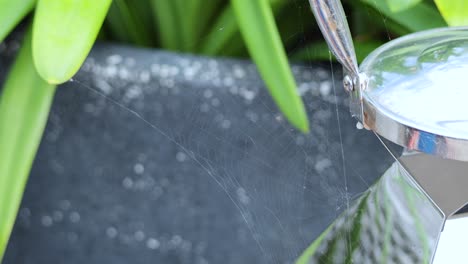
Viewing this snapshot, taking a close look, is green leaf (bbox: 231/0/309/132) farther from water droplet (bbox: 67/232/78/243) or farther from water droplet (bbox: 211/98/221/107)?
water droplet (bbox: 67/232/78/243)

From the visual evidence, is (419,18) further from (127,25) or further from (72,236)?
(72,236)

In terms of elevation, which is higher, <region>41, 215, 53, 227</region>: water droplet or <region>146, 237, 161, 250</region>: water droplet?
<region>146, 237, 161, 250</region>: water droplet

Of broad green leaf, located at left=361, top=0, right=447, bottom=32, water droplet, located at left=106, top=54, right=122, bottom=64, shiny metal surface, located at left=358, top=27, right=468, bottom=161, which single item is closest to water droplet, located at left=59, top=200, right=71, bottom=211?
water droplet, located at left=106, top=54, right=122, bottom=64

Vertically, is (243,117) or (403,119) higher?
(403,119)

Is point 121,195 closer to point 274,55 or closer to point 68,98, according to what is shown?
point 68,98

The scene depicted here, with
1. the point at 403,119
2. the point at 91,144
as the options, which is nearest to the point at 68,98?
the point at 91,144

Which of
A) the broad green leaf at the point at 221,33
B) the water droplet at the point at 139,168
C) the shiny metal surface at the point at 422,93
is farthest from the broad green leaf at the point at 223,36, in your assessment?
the shiny metal surface at the point at 422,93
